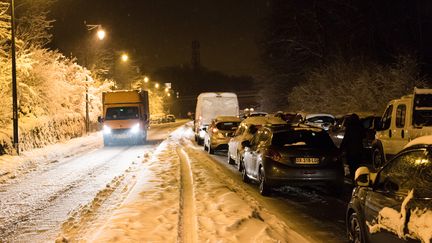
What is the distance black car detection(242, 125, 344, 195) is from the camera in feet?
37.1

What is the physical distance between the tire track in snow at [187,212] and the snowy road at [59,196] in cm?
135

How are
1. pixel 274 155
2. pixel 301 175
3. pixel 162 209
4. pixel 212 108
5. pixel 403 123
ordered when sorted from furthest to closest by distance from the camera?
1. pixel 212 108
2. pixel 403 123
3. pixel 274 155
4. pixel 301 175
5. pixel 162 209

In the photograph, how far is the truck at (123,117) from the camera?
97.6 feet

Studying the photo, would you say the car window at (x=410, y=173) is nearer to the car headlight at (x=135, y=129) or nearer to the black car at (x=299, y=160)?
the black car at (x=299, y=160)

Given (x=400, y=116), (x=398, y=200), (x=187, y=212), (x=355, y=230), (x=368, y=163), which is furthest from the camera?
(x=368, y=163)

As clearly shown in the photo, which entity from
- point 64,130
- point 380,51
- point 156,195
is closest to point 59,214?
point 156,195

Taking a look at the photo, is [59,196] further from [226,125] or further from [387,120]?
[226,125]

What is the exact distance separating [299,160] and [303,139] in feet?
2.05

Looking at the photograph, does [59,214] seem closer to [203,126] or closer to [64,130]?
[203,126]

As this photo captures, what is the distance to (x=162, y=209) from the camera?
9672 millimetres

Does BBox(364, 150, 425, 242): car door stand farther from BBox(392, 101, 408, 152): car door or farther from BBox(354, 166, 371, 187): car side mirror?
BBox(392, 101, 408, 152): car door

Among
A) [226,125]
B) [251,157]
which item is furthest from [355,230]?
[226,125]

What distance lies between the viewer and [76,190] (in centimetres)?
1317

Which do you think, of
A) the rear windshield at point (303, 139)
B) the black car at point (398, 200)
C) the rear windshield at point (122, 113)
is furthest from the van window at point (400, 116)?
the rear windshield at point (122, 113)
